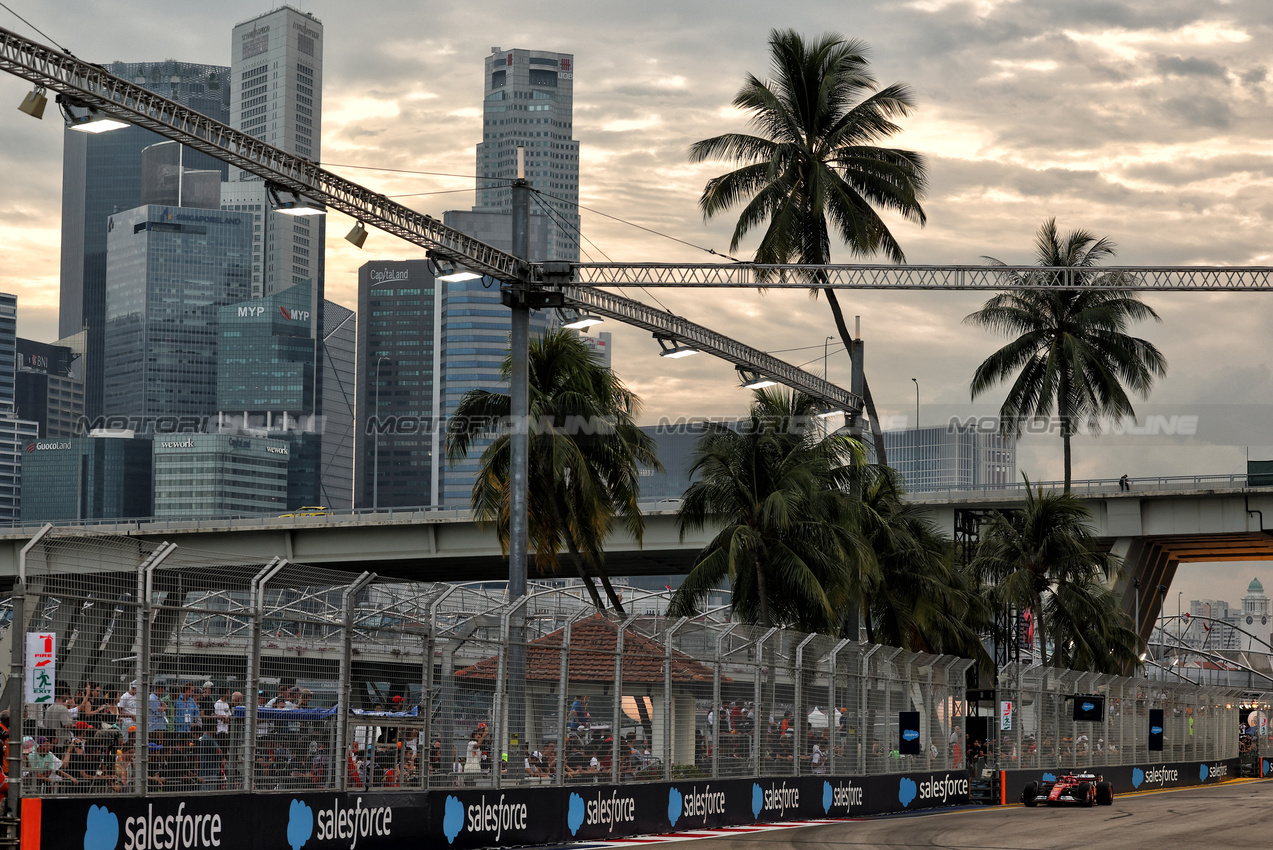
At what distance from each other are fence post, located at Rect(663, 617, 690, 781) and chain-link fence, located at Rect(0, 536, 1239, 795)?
0.03 m

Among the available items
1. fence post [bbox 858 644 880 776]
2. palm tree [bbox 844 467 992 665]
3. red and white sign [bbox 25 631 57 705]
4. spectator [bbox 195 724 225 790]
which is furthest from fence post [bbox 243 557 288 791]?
palm tree [bbox 844 467 992 665]

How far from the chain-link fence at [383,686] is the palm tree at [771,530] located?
16.2ft

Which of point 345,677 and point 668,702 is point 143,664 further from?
point 668,702

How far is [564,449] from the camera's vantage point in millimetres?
32281

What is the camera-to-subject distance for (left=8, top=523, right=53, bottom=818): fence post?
11914 millimetres

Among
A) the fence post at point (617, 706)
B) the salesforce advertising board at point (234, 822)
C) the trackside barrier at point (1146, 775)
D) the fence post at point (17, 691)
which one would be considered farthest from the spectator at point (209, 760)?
the trackside barrier at point (1146, 775)

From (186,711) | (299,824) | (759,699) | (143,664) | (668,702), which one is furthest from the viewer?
(759,699)

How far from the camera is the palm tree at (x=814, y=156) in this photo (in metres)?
43.2

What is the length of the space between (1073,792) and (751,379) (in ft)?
36.3

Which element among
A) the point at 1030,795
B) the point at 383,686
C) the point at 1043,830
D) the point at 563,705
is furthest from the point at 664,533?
the point at 383,686

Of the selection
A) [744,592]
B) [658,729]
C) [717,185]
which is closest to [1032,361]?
[717,185]

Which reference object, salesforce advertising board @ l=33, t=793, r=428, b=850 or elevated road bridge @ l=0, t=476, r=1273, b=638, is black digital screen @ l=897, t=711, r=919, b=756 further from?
elevated road bridge @ l=0, t=476, r=1273, b=638

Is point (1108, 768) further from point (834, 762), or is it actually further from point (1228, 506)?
point (1228, 506)

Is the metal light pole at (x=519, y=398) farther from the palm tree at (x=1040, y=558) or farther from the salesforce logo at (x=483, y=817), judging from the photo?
the palm tree at (x=1040, y=558)
